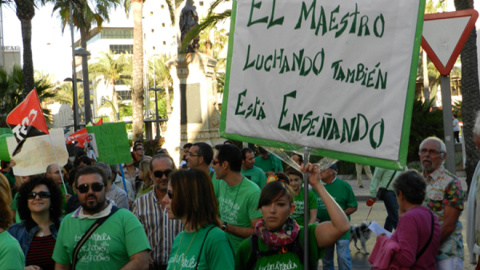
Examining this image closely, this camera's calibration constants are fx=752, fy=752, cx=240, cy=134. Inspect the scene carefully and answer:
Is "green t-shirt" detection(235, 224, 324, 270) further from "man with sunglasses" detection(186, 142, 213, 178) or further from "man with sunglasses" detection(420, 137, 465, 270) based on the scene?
"man with sunglasses" detection(186, 142, 213, 178)

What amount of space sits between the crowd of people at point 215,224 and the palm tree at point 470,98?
455 inches

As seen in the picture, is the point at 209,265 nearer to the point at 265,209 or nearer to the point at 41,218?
the point at 265,209

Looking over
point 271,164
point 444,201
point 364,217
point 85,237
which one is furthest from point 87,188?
point 364,217

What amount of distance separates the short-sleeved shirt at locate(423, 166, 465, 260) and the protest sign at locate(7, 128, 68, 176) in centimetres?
512

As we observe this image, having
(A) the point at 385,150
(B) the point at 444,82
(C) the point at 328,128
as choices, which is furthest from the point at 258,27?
(B) the point at 444,82

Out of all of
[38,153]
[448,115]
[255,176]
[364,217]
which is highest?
[448,115]

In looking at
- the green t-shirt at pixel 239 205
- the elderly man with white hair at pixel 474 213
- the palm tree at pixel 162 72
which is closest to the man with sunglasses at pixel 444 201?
the elderly man with white hair at pixel 474 213

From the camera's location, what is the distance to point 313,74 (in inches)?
154

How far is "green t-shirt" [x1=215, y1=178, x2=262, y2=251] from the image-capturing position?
18.2ft

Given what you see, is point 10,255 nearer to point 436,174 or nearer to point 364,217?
point 436,174

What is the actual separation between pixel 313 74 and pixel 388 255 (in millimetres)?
1249

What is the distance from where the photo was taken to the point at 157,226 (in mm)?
5535

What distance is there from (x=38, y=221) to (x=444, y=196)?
9.14 feet

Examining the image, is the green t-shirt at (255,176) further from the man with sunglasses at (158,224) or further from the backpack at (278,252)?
the backpack at (278,252)
